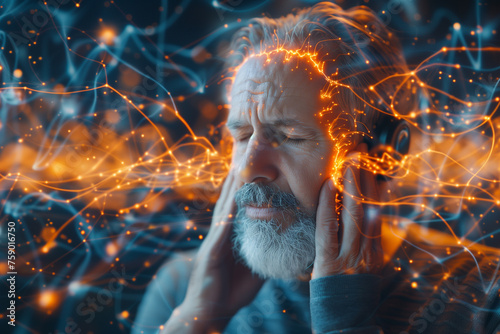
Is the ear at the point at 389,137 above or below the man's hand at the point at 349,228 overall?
above

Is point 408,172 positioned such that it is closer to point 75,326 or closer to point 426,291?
point 426,291

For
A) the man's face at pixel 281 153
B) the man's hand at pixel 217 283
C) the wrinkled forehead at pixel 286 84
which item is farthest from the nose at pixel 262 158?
the man's hand at pixel 217 283

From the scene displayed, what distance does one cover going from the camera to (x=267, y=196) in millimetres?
1129

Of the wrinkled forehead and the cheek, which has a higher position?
the wrinkled forehead

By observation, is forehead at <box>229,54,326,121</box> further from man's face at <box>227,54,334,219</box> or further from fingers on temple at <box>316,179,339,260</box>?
fingers on temple at <box>316,179,339,260</box>

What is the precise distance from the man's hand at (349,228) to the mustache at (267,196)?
3.6 inches

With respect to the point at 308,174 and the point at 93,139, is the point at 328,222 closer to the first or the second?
the point at 308,174

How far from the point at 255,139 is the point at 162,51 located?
54cm

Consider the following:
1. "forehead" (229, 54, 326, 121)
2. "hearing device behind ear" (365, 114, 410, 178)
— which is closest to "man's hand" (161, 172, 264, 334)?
"forehead" (229, 54, 326, 121)

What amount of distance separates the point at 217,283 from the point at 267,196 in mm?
422

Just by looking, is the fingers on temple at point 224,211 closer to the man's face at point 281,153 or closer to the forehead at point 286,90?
the man's face at point 281,153

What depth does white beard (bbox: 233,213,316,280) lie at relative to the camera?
1126 mm

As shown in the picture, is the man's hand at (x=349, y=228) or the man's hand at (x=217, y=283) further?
the man's hand at (x=217, y=283)

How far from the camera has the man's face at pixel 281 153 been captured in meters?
1.08
